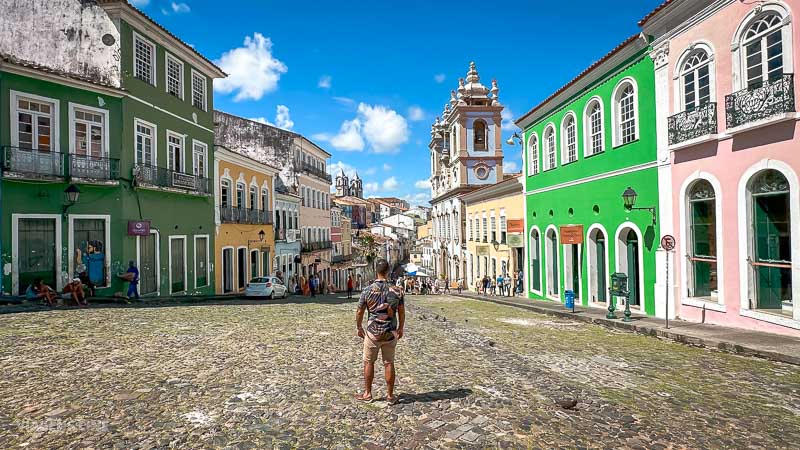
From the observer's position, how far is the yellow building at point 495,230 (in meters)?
25.2

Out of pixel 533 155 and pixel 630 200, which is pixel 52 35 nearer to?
pixel 630 200

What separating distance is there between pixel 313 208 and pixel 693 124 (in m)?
30.9

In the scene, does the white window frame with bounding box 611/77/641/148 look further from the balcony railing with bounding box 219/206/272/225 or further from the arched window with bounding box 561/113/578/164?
the balcony railing with bounding box 219/206/272/225

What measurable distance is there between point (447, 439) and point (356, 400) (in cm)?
143

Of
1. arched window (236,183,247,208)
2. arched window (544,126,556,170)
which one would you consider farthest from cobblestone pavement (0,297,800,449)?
arched window (236,183,247,208)

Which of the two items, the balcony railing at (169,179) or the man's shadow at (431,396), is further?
the balcony railing at (169,179)

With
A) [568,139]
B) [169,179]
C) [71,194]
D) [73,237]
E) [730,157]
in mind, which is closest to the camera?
[730,157]

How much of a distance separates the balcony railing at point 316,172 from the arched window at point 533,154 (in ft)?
60.9

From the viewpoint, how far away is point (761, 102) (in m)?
9.58

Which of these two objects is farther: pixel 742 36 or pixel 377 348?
pixel 742 36

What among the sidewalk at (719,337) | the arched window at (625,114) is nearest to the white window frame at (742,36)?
the arched window at (625,114)

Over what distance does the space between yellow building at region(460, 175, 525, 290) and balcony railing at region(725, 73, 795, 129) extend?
46.5 feet

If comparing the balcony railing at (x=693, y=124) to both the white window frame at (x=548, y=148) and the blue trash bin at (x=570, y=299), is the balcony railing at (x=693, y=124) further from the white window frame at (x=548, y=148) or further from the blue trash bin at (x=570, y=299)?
the white window frame at (x=548, y=148)

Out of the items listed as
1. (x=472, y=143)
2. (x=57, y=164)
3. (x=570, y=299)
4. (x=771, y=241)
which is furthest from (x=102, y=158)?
(x=472, y=143)
